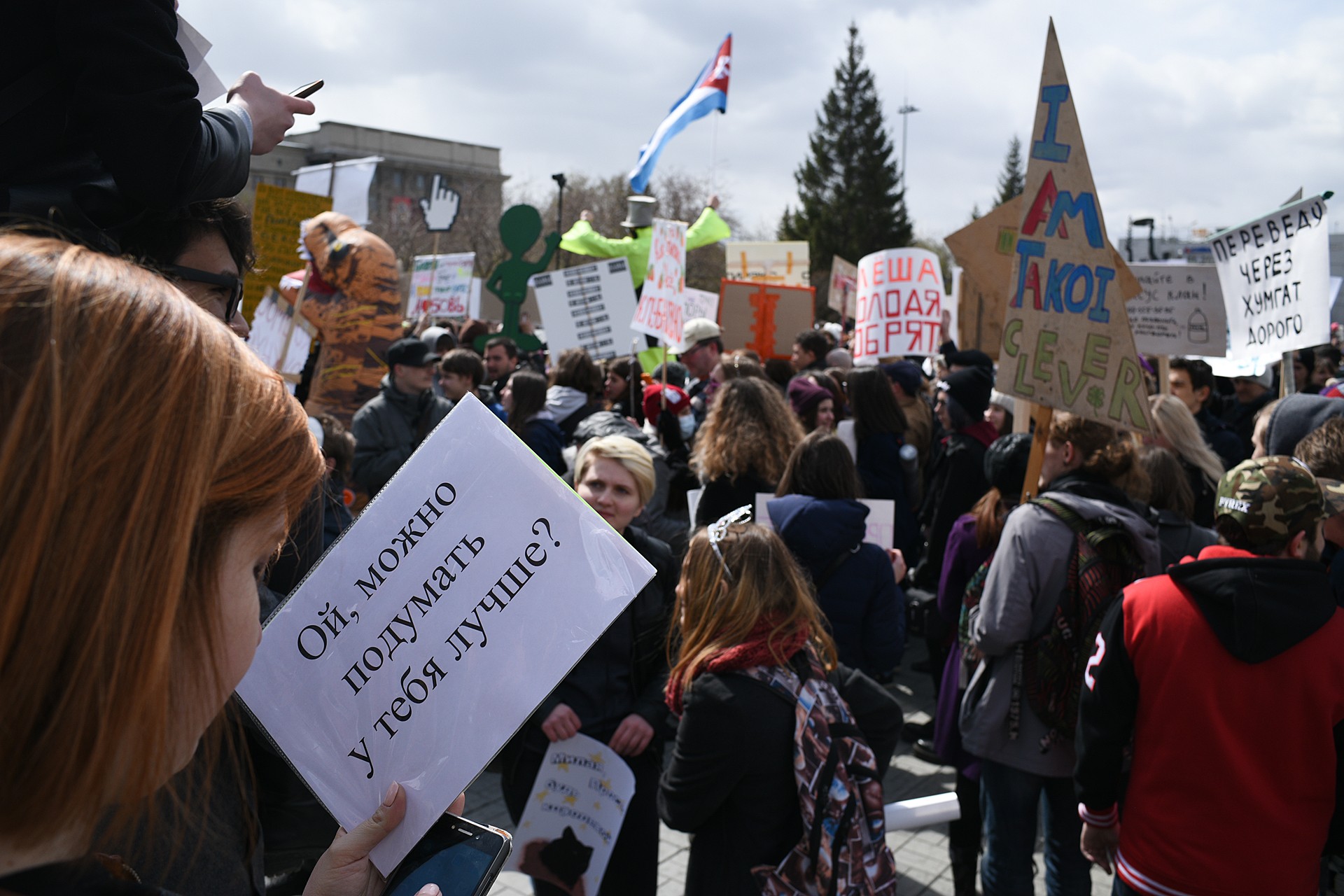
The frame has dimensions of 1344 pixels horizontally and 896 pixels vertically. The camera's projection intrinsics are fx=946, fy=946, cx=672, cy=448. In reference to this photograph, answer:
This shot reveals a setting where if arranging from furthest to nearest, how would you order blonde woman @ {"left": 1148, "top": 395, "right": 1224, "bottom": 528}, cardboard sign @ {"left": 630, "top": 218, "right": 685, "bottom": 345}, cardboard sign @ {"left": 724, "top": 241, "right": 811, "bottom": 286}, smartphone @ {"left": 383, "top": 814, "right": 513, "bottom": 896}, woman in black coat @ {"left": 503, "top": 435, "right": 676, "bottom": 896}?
cardboard sign @ {"left": 724, "top": 241, "right": 811, "bottom": 286} < cardboard sign @ {"left": 630, "top": 218, "right": 685, "bottom": 345} < blonde woman @ {"left": 1148, "top": 395, "right": 1224, "bottom": 528} < woman in black coat @ {"left": 503, "top": 435, "right": 676, "bottom": 896} < smartphone @ {"left": 383, "top": 814, "right": 513, "bottom": 896}

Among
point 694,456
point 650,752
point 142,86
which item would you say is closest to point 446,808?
point 142,86

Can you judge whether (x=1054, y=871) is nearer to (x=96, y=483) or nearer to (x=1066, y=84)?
(x=1066, y=84)

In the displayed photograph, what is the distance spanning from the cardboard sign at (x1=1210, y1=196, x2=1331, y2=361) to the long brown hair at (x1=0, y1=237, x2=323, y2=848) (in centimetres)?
612

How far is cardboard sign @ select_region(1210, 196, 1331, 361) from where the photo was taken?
5480mm

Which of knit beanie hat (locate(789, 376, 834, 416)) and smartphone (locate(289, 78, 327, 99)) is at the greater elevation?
smartphone (locate(289, 78, 327, 99))

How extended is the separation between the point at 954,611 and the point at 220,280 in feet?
11.6

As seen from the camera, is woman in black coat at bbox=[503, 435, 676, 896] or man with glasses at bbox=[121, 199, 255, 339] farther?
woman in black coat at bbox=[503, 435, 676, 896]

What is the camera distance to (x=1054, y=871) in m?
3.45

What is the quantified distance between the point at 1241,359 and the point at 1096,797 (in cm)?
443

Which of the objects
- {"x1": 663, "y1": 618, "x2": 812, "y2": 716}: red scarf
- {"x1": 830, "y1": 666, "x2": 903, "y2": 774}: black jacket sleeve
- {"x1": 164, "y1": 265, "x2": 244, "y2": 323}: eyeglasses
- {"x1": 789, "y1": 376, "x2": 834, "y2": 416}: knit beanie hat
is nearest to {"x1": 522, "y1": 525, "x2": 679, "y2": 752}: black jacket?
{"x1": 663, "y1": 618, "x2": 812, "y2": 716}: red scarf

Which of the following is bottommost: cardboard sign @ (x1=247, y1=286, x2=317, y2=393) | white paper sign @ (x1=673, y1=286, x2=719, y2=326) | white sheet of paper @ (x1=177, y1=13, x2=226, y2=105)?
cardboard sign @ (x1=247, y1=286, x2=317, y2=393)

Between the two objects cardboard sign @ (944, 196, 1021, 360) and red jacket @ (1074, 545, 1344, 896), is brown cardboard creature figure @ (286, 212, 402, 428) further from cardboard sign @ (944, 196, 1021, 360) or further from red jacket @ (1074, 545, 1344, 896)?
red jacket @ (1074, 545, 1344, 896)

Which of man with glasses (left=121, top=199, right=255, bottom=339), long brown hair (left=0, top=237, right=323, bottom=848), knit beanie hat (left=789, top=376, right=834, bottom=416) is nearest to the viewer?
long brown hair (left=0, top=237, right=323, bottom=848)

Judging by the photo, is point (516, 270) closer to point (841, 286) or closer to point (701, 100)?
point (701, 100)
